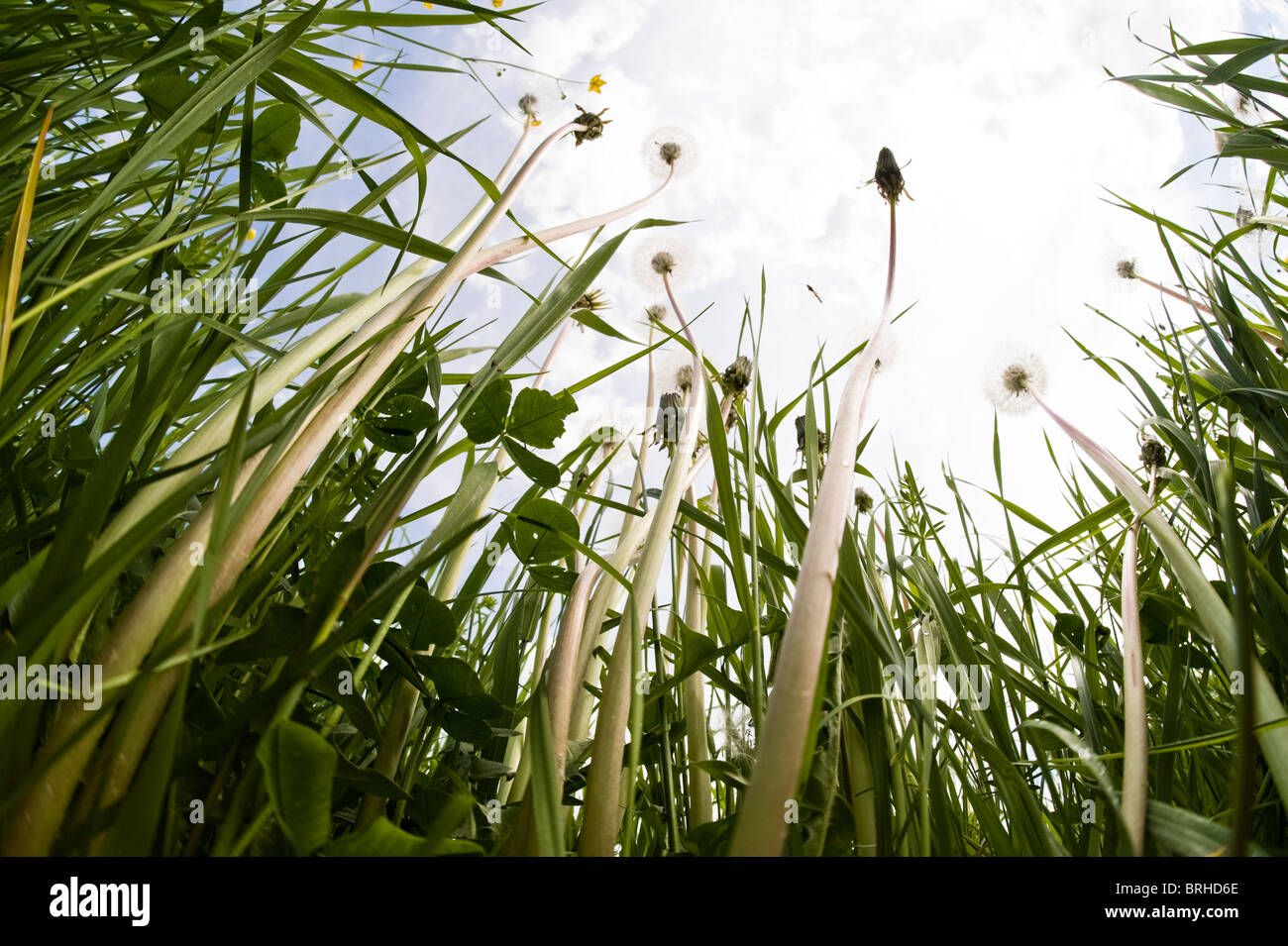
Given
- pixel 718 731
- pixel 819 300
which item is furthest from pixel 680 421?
pixel 718 731

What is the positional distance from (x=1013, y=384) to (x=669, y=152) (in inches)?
26.3

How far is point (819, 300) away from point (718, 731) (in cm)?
52

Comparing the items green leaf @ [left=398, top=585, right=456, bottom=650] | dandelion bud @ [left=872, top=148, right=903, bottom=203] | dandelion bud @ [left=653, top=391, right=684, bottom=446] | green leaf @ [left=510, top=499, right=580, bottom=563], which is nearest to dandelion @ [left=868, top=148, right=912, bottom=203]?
dandelion bud @ [left=872, top=148, right=903, bottom=203]

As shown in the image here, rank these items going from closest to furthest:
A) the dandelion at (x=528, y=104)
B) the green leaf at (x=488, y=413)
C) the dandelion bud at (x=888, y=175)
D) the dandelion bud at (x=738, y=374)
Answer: the green leaf at (x=488, y=413) → the dandelion bud at (x=888, y=175) → the dandelion bud at (x=738, y=374) → the dandelion at (x=528, y=104)

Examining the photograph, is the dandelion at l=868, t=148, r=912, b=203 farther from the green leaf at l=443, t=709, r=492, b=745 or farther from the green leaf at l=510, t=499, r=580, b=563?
the green leaf at l=443, t=709, r=492, b=745

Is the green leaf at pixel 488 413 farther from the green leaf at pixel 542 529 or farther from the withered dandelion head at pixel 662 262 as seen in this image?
the withered dandelion head at pixel 662 262

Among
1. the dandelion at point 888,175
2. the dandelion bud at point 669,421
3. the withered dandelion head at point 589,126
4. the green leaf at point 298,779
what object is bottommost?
the green leaf at point 298,779

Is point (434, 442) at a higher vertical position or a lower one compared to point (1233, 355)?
lower

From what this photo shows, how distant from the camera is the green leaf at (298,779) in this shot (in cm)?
27

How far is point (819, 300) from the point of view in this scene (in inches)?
34.8

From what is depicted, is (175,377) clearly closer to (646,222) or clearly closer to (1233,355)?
(646,222)

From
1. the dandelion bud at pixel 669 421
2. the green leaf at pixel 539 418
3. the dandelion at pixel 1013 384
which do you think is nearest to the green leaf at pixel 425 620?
the green leaf at pixel 539 418

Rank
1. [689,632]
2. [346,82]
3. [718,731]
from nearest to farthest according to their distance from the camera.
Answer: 1. [689,632]
2. [346,82]
3. [718,731]

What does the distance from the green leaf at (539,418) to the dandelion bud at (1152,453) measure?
2.20ft
